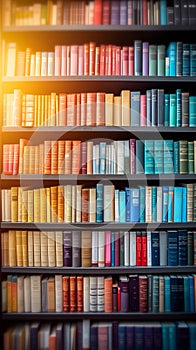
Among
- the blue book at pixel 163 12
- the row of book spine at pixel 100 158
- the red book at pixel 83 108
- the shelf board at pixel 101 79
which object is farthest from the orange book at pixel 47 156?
the blue book at pixel 163 12

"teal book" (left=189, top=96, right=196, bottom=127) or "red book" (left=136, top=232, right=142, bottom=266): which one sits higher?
"teal book" (left=189, top=96, right=196, bottom=127)

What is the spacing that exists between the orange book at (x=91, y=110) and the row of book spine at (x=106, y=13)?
0.40 metres

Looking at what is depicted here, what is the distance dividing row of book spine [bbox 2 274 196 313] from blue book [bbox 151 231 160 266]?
0.29 feet

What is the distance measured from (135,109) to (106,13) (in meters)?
0.54

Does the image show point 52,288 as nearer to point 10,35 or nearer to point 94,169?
point 94,169

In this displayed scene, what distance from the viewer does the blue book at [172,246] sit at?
1.61 m

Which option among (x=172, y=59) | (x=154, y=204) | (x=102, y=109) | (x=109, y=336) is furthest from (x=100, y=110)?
(x=109, y=336)

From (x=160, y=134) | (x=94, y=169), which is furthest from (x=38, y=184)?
(x=160, y=134)

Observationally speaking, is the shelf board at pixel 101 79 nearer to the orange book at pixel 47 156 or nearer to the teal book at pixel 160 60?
the teal book at pixel 160 60

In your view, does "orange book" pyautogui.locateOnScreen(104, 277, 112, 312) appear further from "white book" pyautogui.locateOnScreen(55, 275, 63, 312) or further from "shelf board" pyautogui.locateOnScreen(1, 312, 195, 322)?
"white book" pyautogui.locateOnScreen(55, 275, 63, 312)

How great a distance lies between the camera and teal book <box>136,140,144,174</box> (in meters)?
1.60

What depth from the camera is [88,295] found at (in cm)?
162

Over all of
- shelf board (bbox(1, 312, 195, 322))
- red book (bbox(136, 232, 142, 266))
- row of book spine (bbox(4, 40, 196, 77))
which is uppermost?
row of book spine (bbox(4, 40, 196, 77))

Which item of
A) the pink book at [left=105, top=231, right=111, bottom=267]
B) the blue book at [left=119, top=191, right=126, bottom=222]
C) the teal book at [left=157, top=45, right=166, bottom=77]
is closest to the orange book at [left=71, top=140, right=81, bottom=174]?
the blue book at [left=119, top=191, right=126, bottom=222]
